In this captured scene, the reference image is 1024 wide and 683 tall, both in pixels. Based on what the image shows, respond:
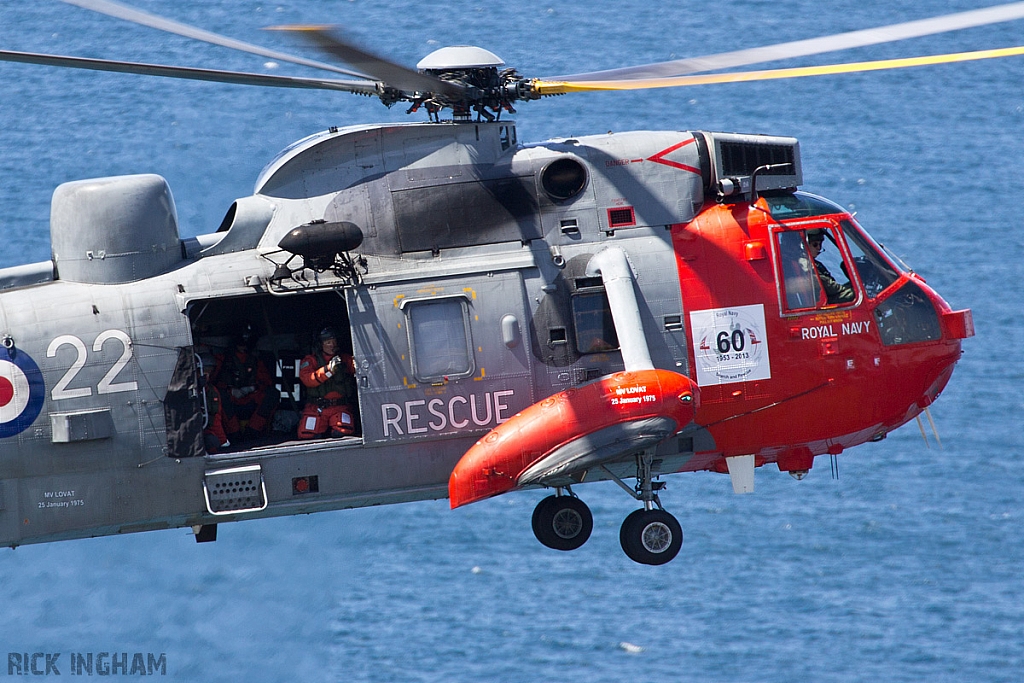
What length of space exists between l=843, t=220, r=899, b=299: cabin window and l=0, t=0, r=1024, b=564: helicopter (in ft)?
0.07

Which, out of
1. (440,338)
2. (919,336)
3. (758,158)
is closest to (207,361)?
(440,338)

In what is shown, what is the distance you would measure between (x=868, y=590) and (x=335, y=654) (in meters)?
15.2

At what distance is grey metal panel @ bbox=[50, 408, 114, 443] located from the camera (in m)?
10.6

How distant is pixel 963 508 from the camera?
38.2m

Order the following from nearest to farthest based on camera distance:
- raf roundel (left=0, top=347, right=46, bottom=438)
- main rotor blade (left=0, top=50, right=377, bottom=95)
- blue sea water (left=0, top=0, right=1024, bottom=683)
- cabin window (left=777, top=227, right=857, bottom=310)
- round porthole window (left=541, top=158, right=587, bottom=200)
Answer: main rotor blade (left=0, top=50, right=377, bottom=95)
raf roundel (left=0, top=347, right=46, bottom=438)
round porthole window (left=541, top=158, right=587, bottom=200)
cabin window (left=777, top=227, right=857, bottom=310)
blue sea water (left=0, top=0, right=1024, bottom=683)

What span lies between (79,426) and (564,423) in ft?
13.2

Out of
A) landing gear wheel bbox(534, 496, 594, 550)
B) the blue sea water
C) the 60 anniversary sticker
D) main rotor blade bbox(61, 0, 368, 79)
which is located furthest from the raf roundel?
the blue sea water

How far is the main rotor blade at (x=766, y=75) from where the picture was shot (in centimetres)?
959

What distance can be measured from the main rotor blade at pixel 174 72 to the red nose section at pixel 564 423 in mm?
3299

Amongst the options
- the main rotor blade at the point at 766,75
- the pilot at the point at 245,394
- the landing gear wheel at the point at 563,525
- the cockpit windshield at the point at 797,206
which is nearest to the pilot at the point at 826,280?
the cockpit windshield at the point at 797,206

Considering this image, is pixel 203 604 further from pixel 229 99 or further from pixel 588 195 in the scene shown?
pixel 588 195

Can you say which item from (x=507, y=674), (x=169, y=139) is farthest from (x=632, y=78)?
(x=507, y=674)

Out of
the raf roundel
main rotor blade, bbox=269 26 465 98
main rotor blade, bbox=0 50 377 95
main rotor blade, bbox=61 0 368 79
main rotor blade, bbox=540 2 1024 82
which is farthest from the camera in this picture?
the raf roundel

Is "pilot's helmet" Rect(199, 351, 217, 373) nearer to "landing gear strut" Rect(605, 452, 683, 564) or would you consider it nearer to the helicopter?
the helicopter
